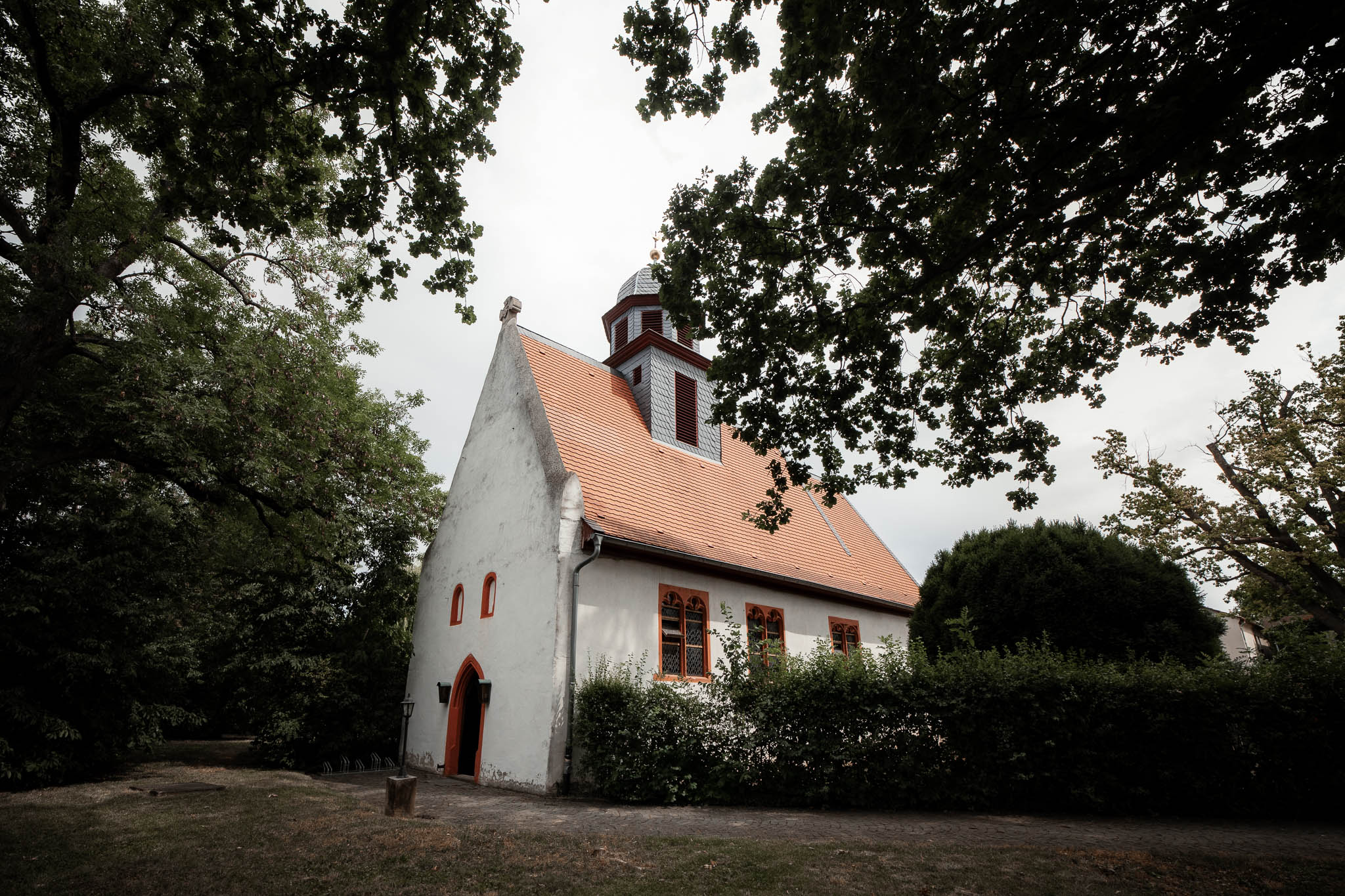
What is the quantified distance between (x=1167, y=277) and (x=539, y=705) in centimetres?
1052

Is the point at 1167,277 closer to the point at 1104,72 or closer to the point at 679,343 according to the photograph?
the point at 1104,72

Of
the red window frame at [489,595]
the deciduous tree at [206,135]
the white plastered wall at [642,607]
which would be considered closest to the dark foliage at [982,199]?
the deciduous tree at [206,135]

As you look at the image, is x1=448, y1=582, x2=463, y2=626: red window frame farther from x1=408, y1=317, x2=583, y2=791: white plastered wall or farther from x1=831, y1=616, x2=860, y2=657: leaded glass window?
x1=831, y1=616, x2=860, y2=657: leaded glass window

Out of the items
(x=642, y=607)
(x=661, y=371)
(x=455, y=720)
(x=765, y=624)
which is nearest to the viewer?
(x=642, y=607)

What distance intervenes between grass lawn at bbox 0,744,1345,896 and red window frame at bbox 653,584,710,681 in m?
5.44

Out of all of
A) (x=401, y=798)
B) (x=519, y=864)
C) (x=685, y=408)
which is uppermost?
(x=685, y=408)

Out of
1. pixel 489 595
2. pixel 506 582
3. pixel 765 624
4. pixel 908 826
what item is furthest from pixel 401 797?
pixel 765 624

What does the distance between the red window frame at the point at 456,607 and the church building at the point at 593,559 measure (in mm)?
62

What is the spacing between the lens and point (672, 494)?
1441 centimetres

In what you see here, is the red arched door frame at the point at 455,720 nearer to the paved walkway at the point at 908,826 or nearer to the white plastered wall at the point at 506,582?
the white plastered wall at the point at 506,582

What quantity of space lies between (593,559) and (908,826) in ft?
19.9

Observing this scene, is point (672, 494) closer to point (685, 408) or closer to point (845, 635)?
point (685, 408)

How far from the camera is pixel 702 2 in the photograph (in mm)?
5555

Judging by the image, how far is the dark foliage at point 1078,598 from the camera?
10.6m
